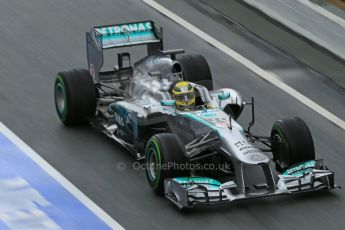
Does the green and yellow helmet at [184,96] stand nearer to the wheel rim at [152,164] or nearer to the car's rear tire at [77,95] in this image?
the wheel rim at [152,164]

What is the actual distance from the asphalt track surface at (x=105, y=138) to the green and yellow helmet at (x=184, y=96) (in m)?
1.21

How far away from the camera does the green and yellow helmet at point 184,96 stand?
18672 millimetres

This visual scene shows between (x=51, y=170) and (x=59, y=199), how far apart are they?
113 cm

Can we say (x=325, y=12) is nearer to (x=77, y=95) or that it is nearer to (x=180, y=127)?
(x=77, y=95)

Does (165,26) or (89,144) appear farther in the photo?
(165,26)

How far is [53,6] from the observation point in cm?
2592

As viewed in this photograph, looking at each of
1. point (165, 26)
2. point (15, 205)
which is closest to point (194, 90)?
point (15, 205)

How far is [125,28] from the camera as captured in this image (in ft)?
68.0

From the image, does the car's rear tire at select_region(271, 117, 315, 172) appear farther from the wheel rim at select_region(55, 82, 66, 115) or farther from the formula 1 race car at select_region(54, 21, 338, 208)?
the wheel rim at select_region(55, 82, 66, 115)

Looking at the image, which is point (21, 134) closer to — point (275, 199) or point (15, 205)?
point (15, 205)

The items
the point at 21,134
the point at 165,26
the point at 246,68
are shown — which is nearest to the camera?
the point at 21,134

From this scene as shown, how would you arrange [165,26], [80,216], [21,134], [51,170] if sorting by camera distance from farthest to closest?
1. [165,26]
2. [21,134]
3. [51,170]
4. [80,216]

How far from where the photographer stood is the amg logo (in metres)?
20.6

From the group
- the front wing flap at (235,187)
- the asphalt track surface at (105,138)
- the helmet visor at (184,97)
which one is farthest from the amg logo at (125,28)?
the front wing flap at (235,187)
